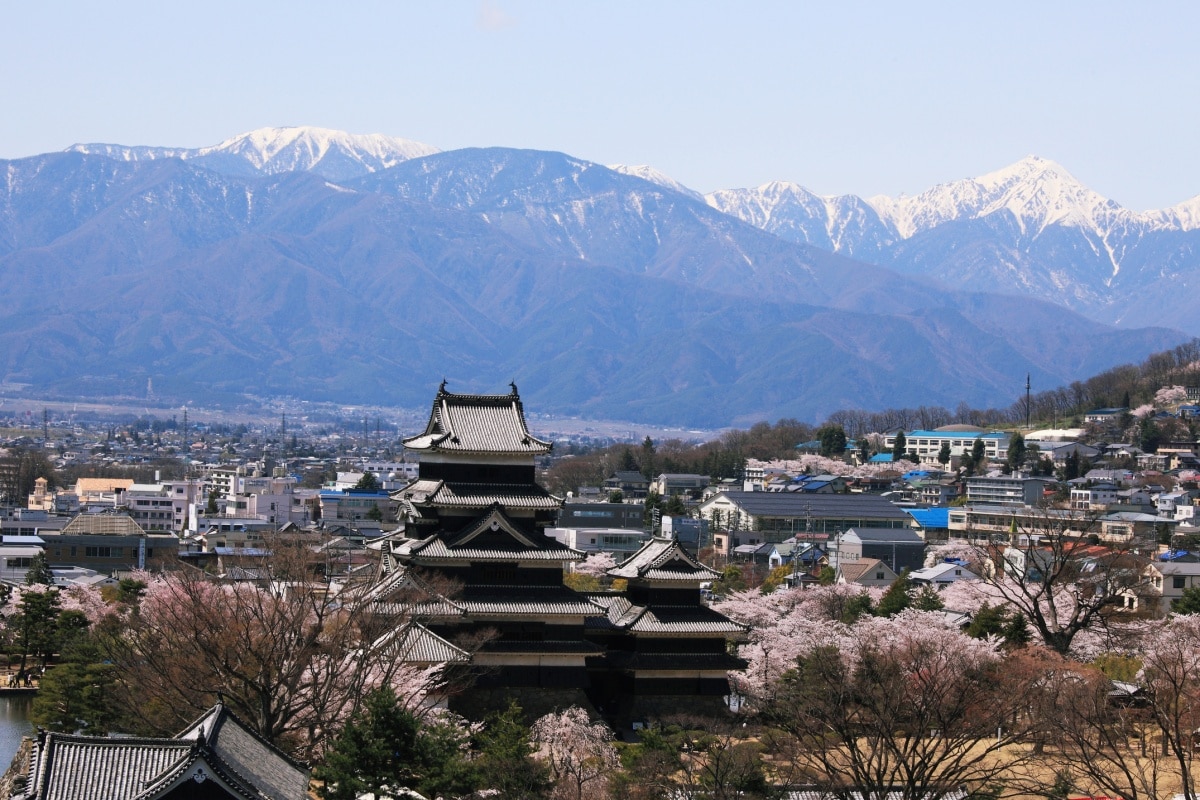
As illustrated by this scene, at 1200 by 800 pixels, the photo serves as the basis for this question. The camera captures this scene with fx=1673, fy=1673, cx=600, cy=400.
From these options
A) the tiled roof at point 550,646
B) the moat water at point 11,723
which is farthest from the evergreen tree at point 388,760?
the moat water at point 11,723

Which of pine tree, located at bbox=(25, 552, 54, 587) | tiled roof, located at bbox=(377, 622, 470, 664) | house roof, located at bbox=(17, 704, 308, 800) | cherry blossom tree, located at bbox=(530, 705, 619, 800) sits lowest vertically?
cherry blossom tree, located at bbox=(530, 705, 619, 800)

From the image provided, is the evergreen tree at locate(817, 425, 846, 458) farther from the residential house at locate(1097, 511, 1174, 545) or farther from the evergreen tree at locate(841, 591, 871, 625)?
the evergreen tree at locate(841, 591, 871, 625)

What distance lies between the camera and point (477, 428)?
4716 cm

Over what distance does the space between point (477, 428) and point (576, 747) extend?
10734 millimetres

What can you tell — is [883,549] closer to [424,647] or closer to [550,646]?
[550,646]

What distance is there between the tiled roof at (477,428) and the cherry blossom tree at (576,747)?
778 centimetres

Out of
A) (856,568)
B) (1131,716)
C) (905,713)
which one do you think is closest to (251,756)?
(905,713)

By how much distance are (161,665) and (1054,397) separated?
15449cm

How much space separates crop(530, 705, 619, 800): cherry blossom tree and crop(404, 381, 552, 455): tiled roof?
778cm

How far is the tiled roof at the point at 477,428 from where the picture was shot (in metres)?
46.2

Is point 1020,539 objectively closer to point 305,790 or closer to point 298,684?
point 298,684

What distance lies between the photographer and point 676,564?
45.5 meters

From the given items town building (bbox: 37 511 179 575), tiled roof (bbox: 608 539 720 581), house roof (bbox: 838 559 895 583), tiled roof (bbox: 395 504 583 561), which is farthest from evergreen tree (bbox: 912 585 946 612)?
town building (bbox: 37 511 179 575)

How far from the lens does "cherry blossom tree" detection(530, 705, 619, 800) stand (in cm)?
3497
